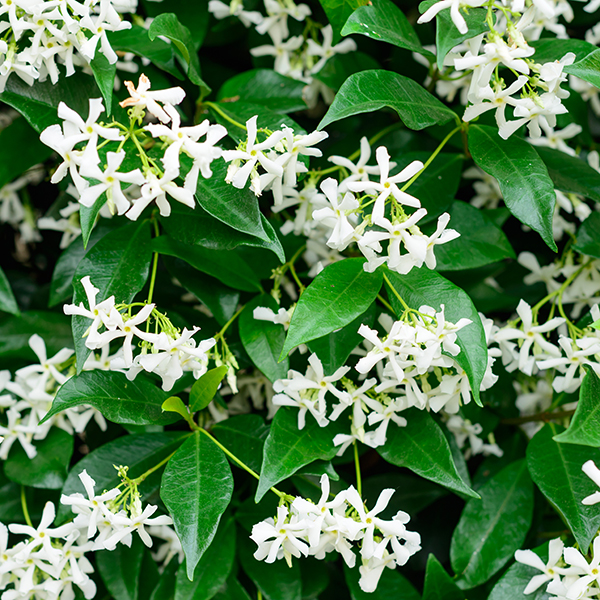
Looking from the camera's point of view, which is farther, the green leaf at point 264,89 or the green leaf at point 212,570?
the green leaf at point 264,89

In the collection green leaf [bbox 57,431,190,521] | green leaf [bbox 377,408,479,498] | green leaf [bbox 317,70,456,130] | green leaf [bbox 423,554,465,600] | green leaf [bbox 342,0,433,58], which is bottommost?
green leaf [bbox 423,554,465,600]

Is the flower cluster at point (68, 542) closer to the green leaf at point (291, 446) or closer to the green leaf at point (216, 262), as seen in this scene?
the green leaf at point (291, 446)

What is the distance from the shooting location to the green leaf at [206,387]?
76cm

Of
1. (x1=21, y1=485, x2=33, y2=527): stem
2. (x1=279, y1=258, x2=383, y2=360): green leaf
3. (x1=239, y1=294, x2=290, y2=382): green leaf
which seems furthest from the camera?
(x1=21, y1=485, x2=33, y2=527): stem

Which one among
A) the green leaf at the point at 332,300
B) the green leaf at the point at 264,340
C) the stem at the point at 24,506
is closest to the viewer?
the green leaf at the point at 332,300

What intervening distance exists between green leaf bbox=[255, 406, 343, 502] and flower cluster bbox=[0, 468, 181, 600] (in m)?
0.15

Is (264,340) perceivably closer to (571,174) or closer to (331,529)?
(331,529)

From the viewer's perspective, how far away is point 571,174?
2.98 ft

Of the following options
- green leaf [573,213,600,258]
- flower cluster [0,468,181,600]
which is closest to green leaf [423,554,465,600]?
flower cluster [0,468,181,600]

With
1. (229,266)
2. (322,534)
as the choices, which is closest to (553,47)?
(229,266)

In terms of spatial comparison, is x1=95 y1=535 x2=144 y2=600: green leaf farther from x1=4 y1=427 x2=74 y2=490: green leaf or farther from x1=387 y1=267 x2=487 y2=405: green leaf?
x1=387 y1=267 x2=487 y2=405: green leaf

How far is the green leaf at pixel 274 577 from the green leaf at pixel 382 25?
2.43ft

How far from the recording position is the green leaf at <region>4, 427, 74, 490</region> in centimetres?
89

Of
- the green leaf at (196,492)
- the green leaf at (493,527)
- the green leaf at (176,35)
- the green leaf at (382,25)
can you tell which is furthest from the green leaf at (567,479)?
A: the green leaf at (176,35)
